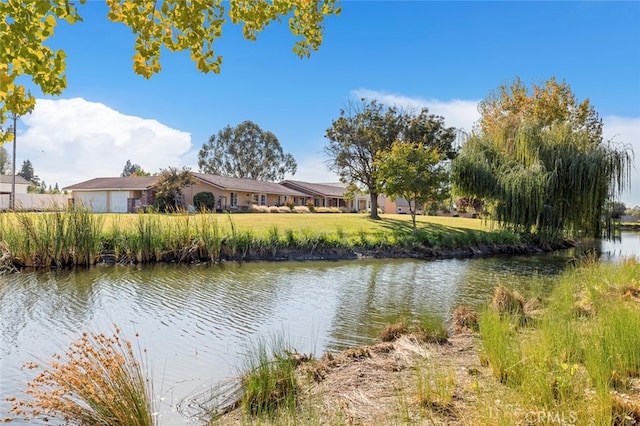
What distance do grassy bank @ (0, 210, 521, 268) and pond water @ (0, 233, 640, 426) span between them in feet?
3.85

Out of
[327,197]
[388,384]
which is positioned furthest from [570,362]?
[327,197]

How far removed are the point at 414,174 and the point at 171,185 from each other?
2096 centimetres

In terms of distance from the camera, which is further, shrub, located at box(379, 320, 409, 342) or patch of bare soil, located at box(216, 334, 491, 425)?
shrub, located at box(379, 320, 409, 342)

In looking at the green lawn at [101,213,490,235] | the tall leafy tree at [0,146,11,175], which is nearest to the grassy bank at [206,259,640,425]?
the green lawn at [101,213,490,235]

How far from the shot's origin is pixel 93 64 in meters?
8.16

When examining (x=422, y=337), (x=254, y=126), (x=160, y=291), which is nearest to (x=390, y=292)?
(x=422, y=337)

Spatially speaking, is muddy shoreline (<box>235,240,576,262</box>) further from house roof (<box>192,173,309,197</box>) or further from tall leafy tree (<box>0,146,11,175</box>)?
tall leafy tree (<box>0,146,11,175</box>)

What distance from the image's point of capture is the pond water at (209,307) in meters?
6.33

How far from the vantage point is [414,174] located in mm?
25000

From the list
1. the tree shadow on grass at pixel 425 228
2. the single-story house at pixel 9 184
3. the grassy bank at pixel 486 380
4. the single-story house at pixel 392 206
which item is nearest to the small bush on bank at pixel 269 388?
the grassy bank at pixel 486 380

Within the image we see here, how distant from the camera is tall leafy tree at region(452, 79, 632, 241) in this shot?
20641mm

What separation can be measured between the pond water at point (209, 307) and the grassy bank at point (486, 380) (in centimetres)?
141

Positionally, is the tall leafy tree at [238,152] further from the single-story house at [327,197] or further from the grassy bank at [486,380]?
the grassy bank at [486,380]

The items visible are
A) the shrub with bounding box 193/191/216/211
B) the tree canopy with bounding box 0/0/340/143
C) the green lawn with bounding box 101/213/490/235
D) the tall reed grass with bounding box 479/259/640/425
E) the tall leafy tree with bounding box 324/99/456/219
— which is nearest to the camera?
the tree canopy with bounding box 0/0/340/143
